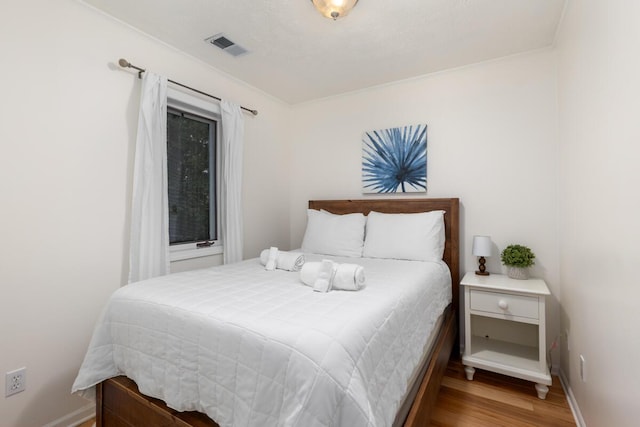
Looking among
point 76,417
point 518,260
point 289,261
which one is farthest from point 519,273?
point 76,417

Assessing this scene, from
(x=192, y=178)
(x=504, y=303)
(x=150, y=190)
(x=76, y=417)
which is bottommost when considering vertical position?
(x=76, y=417)

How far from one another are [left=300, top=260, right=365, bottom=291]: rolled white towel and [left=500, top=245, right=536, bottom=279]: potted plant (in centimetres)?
137

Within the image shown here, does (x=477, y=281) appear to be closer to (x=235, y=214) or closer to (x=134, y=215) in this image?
(x=235, y=214)

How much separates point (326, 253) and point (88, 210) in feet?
5.77

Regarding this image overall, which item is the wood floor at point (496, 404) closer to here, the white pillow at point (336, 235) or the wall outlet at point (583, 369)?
the wall outlet at point (583, 369)

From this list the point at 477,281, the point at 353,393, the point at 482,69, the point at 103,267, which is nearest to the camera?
the point at 353,393

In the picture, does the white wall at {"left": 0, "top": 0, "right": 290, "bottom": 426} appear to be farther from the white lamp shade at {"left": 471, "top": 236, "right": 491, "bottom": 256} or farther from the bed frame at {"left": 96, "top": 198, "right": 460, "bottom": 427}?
the white lamp shade at {"left": 471, "top": 236, "right": 491, "bottom": 256}

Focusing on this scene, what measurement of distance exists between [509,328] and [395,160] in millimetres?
1702

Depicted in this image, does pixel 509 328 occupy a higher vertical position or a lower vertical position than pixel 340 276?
lower

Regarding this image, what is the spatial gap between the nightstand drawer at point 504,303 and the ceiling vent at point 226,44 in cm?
252

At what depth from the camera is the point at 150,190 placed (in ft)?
6.73

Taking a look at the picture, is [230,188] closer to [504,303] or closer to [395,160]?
[395,160]

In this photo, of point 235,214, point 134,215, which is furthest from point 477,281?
point 134,215

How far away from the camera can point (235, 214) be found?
2678 mm
